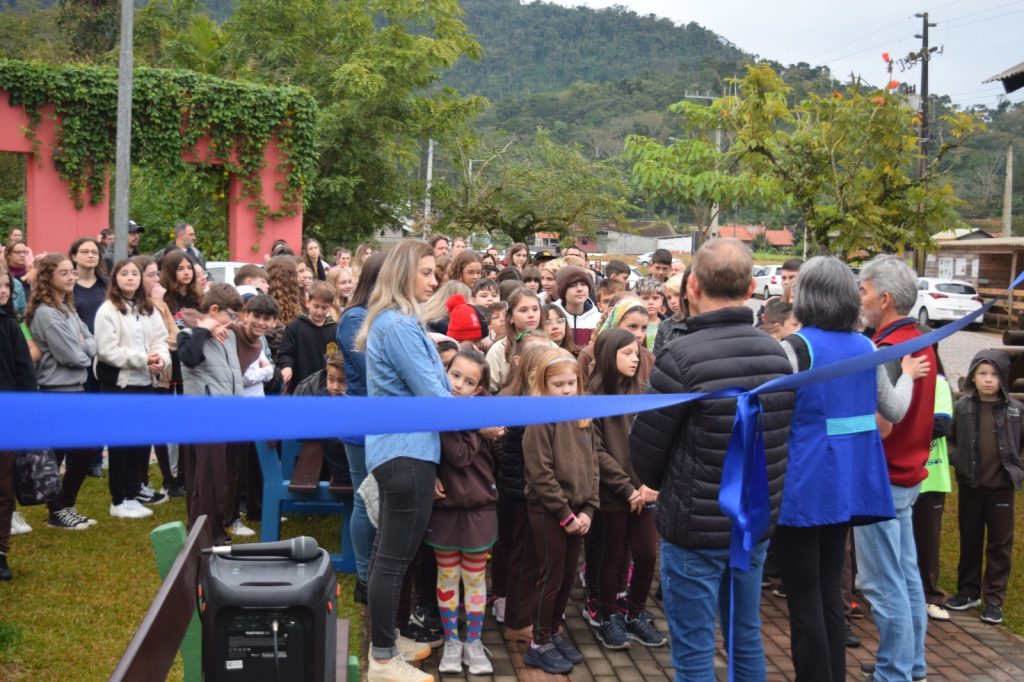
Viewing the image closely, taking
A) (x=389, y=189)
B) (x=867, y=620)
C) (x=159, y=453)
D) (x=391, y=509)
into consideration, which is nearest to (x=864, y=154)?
(x=867, y=620)

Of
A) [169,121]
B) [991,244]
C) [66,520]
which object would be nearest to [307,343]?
[66,520]

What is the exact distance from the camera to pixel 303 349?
8023 millimetres

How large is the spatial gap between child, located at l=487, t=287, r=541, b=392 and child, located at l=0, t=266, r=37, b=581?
2.83 metres

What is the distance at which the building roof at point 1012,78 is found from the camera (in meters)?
17.7

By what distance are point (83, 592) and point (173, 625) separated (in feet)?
11.0

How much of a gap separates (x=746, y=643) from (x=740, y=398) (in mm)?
1072

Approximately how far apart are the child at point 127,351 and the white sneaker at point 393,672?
3.46 metres

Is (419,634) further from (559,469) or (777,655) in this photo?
(777,655)

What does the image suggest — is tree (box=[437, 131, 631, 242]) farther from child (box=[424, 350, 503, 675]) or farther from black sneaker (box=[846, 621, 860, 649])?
child (box=[424, 350, 503, 675])

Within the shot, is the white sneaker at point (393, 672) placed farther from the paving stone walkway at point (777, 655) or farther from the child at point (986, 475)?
the child at point (986, 475)

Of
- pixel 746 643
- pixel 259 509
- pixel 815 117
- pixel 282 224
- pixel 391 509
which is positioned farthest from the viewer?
pixel 282 224

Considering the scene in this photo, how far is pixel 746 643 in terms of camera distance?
13.5 feet

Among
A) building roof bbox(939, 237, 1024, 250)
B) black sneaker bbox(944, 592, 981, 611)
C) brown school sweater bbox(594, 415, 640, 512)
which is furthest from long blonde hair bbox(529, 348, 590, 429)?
building roof bbox(939, 237, 1024, 250)

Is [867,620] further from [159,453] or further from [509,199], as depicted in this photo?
[509,199]
